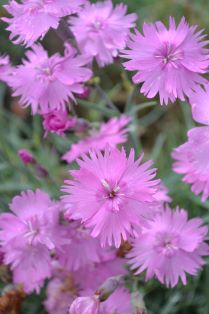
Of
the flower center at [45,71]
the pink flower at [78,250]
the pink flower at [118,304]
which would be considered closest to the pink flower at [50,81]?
the flower center at [45,71]

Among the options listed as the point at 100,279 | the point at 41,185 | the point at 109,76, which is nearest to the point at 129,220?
the point at 100,279

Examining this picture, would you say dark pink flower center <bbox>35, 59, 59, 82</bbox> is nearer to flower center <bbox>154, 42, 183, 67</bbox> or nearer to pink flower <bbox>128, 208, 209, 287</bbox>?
flower center <bbox>154, 42, 183, 67</bbox>

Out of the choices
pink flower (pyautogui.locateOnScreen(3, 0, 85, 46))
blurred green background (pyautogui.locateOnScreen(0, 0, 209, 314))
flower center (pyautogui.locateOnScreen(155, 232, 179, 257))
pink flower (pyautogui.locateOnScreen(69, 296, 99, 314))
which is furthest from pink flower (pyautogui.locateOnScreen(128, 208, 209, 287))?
pink flower (pyautogui.locateOnScreen(3, 0, 85, 46))

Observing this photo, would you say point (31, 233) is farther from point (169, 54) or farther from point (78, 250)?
point (169, 54)

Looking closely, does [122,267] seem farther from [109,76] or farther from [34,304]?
[109,76]

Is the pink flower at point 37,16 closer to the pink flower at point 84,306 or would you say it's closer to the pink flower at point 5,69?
the pink flower at point 5,69

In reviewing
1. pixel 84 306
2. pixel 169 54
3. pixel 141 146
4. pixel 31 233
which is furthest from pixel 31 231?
pixel 141 146
